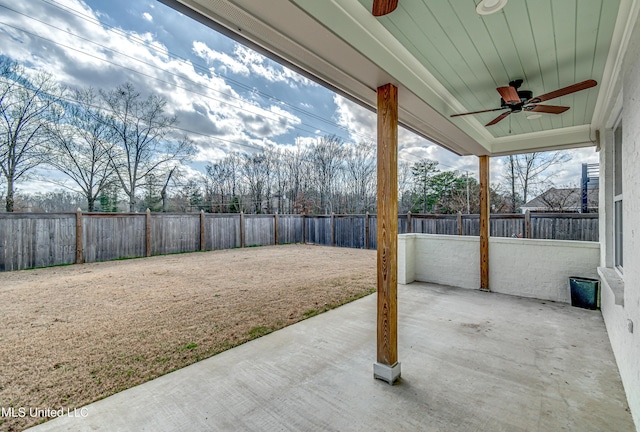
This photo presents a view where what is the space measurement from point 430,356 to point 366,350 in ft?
1.92

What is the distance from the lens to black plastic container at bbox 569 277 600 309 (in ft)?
12.6

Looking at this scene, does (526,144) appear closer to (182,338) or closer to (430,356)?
(430,356)

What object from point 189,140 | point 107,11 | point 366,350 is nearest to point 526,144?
point 366,350

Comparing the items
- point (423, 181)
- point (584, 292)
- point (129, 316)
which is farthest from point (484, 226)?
point (423, 181)

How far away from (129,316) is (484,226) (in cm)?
554

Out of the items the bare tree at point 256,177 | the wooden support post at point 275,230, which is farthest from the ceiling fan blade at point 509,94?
the bare tree at point 256,177

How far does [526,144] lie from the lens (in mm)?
4633

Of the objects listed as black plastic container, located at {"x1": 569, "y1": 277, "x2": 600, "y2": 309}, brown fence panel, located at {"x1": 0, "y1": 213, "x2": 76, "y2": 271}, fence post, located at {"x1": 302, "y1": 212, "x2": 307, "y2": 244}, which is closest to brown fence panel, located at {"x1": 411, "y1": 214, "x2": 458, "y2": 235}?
black plastic container, located at {"x1": 569, "y1": 277, "x2": 600, "y2": 309}

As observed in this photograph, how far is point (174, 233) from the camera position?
31.3 ft

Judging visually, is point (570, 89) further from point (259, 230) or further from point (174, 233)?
point (259, 230)

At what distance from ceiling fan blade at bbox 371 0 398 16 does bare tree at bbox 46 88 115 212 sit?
12.3 m

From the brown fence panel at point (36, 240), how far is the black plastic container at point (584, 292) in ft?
35.1

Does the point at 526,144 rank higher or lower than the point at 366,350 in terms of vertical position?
higher

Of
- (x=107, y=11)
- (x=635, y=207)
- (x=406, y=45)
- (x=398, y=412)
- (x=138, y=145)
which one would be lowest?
(x=398, y=412)
